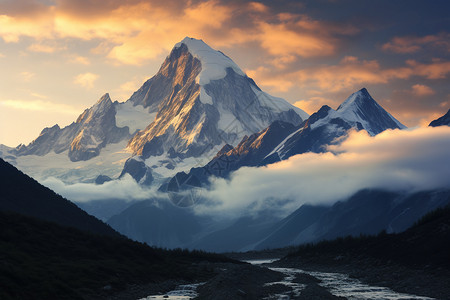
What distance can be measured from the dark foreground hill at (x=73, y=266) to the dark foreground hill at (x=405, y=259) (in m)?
28.6

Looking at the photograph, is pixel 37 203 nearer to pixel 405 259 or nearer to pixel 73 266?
pixel 73 266

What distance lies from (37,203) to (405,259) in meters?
113

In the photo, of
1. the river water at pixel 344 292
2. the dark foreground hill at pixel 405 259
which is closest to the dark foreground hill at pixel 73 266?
the river water at pixel 344 292

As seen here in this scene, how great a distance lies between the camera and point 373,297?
63531 millimetres

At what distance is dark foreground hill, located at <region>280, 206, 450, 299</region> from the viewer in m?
72.8

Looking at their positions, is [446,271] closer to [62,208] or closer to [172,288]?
[172,288]

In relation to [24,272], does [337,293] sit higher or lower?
lower

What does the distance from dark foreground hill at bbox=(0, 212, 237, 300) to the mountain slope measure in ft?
171

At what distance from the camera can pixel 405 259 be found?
8838 centimetres

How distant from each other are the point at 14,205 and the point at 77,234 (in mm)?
53947

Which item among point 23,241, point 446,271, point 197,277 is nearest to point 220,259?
point 197,277

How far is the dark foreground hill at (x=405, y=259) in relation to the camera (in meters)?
72.8

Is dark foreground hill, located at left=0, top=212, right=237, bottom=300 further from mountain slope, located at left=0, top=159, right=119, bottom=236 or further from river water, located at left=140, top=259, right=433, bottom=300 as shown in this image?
mountain slope, located at left=0, top=159, right=119, bottom=236

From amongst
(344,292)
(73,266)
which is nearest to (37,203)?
(73,266)
